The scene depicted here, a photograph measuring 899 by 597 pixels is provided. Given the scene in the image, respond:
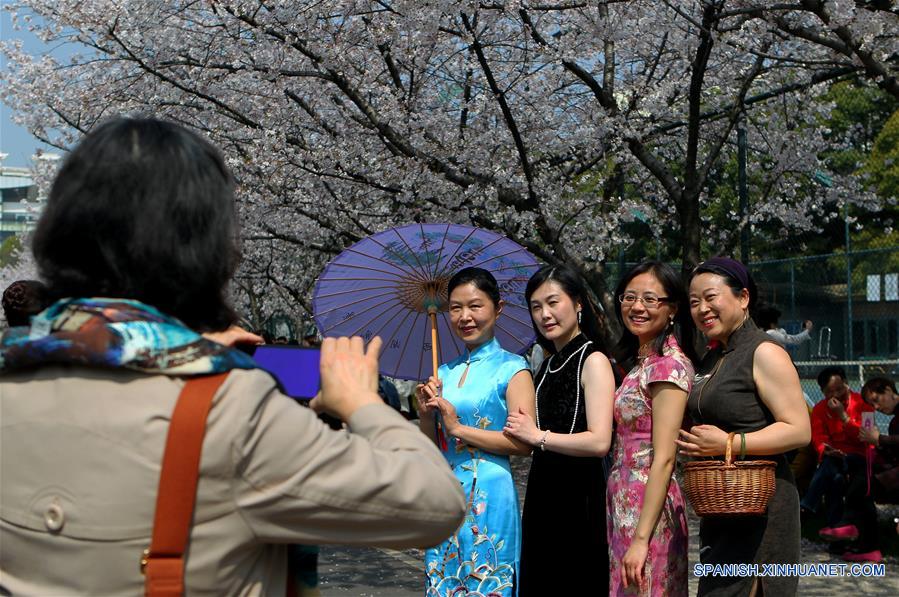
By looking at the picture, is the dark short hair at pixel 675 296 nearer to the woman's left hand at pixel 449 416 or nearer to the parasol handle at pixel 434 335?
the woman's left hand at pixel 449 416

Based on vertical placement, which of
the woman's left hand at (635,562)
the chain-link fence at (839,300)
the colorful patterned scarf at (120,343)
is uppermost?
the chain-link fence at (839,300)

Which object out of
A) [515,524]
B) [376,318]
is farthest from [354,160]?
[515,524]

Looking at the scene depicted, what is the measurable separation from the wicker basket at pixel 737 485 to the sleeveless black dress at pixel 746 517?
0.12 metres

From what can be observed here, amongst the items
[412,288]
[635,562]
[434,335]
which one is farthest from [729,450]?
[412,288]

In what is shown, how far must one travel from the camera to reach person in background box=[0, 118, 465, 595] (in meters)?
1.57

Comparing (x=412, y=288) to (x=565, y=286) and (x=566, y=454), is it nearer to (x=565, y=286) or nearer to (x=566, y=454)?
(x=565, y=286)

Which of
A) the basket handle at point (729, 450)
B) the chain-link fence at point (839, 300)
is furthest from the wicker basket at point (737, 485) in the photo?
the chain-link fence at point (839, 300)

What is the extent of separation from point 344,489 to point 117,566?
0.35m

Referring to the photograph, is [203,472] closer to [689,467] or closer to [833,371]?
[689,467]

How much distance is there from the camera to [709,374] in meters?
4.17

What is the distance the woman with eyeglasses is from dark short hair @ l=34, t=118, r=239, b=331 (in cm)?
263

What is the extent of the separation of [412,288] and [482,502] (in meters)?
1.39

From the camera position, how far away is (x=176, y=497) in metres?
1.55

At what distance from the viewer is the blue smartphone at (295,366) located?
1887 mm
